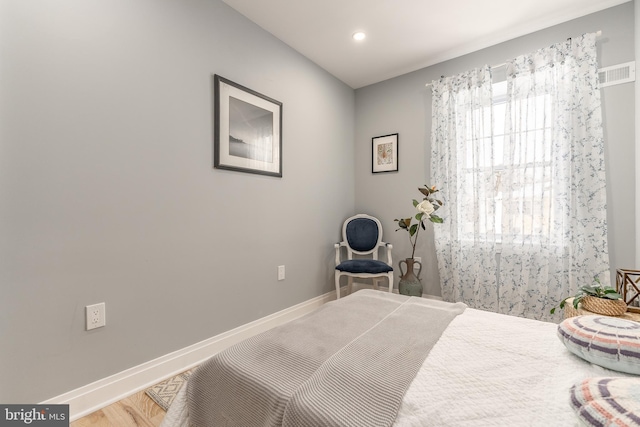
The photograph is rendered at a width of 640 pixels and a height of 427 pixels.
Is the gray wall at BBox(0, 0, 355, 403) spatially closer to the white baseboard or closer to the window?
the white baseboard

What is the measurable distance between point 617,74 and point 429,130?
4.72 ft

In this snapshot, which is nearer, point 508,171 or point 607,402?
point 607,402

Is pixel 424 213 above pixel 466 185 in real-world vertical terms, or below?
below

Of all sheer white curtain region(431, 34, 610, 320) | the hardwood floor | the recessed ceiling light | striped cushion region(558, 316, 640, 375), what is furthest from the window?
the hardwood floor

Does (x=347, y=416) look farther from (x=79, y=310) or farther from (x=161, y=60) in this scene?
(x=161, y=60)

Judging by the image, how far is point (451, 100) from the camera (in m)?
2.89

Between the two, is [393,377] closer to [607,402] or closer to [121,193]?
[607,402]

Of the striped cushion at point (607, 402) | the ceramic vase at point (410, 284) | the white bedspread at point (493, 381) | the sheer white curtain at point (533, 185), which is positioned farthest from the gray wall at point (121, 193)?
the striped cushion at point (607, 402)

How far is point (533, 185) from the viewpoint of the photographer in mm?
2451

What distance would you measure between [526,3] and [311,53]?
1833 mm

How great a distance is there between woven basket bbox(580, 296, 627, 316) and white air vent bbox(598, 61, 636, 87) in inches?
68.3

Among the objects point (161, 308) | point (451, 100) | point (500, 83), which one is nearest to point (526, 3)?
point (500, 83)

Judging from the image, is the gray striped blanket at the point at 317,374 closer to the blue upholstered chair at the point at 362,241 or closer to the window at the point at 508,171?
the window at the point at 508,171

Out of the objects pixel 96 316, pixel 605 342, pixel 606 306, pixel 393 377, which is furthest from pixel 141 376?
pixel 606 306
